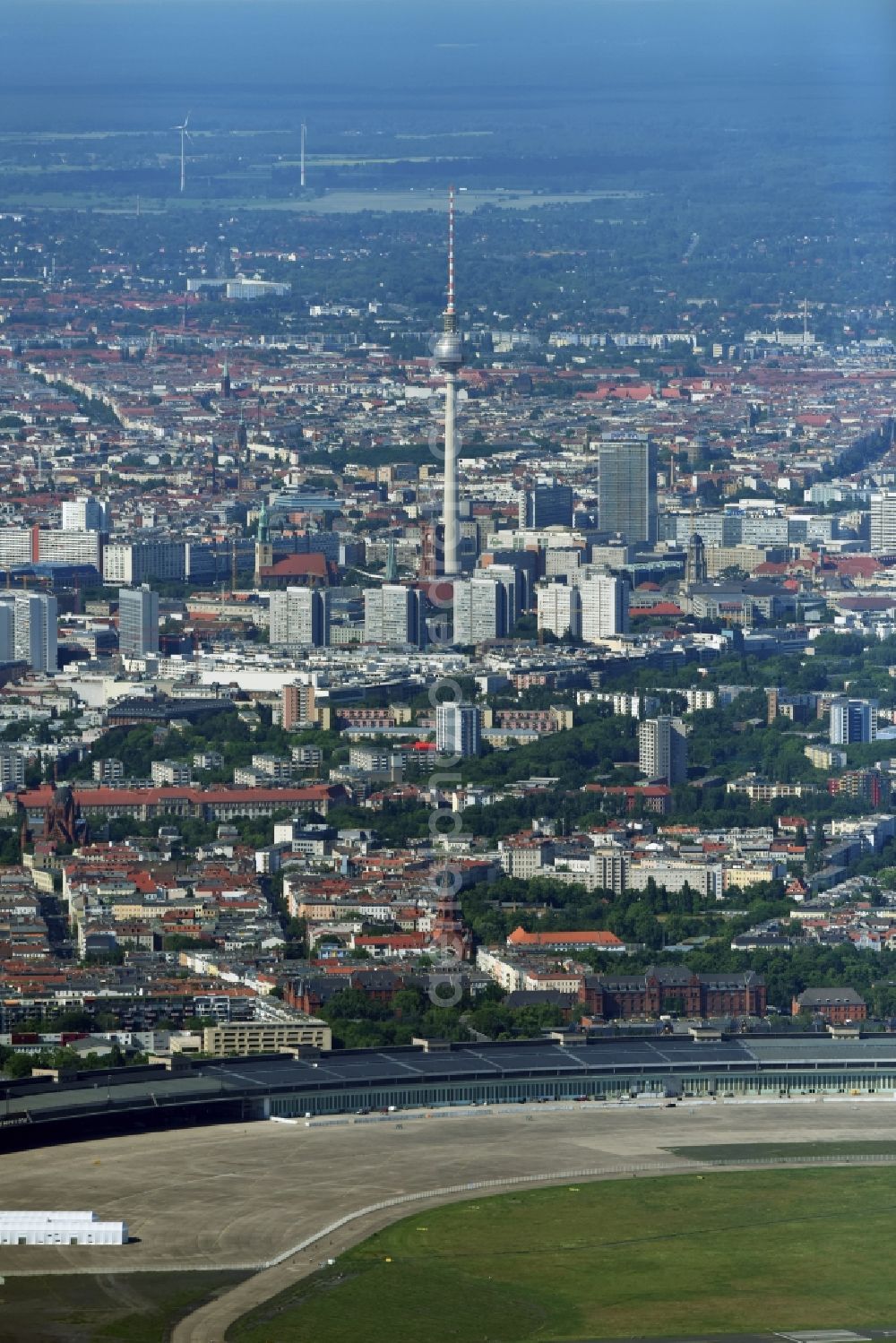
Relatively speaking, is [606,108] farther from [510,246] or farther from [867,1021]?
[867,1021]

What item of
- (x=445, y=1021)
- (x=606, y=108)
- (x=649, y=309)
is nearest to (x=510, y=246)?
(x=649, y=309)

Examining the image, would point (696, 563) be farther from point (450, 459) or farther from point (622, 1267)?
point (622, 1267)

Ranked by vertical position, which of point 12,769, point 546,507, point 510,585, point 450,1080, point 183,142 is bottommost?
point 450,1080

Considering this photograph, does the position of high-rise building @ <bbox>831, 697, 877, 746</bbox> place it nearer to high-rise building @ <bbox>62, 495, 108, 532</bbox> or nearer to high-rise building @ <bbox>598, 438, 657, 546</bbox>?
high-rise building @ <bbox>598, 438, 657, 546</bbox>

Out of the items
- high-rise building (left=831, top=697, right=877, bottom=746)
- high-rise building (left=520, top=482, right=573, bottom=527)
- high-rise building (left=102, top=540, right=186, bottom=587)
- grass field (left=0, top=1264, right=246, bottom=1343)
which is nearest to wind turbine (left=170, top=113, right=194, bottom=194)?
high-rise building (left=520, top=482, right=573, bottom=527)

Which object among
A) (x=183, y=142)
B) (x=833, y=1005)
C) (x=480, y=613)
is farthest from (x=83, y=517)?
(x=183, y=142)
